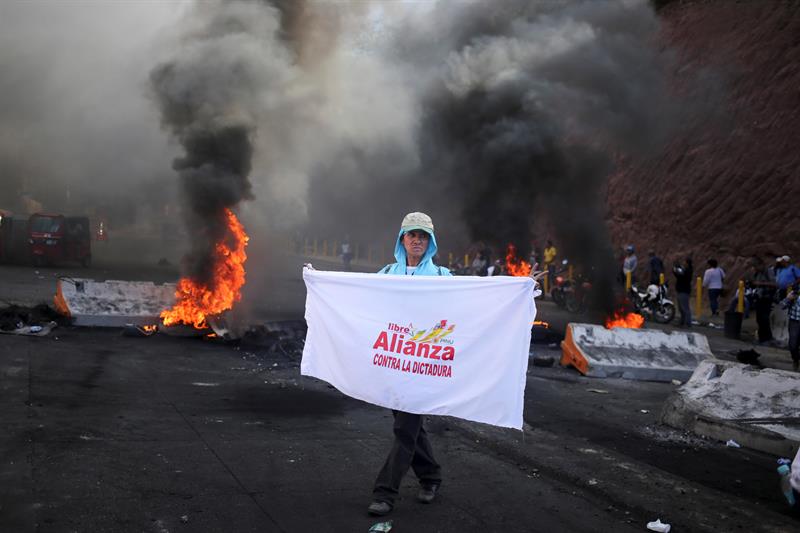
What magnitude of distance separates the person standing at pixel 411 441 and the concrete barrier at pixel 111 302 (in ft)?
26.8

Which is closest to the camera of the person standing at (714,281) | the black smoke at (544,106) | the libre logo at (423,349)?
the libre logo at (423,349)

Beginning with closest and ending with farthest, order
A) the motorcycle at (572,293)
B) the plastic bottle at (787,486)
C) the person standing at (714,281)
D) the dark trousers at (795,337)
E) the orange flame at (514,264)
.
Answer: the plastic bottle at (787,486)
the dark trousers at (795,337)
the person standing at (714,281)
the motorcycle at (572,293)
the orange flame at (514,264)

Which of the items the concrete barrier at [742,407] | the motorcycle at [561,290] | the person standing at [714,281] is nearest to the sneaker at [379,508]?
the concrete barrier at [742,407]

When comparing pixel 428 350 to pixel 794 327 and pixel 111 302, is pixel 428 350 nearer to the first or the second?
pixel 794 327

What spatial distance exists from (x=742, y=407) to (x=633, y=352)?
334 centimetres

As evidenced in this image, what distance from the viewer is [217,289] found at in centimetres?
1230

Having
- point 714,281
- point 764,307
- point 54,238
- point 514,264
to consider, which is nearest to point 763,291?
point 764,307

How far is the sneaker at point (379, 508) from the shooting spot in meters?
3.95

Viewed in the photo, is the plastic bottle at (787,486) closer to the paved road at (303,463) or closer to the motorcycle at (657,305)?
the paved road at (303,463)

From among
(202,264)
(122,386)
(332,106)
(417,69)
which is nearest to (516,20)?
(417,69)

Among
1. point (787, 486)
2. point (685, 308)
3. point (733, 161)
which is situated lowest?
point (787, 486)

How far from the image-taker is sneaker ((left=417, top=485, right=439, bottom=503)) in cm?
425

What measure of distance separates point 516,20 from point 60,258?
57.7 ft

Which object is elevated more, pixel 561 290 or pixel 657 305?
pixel 561 290
